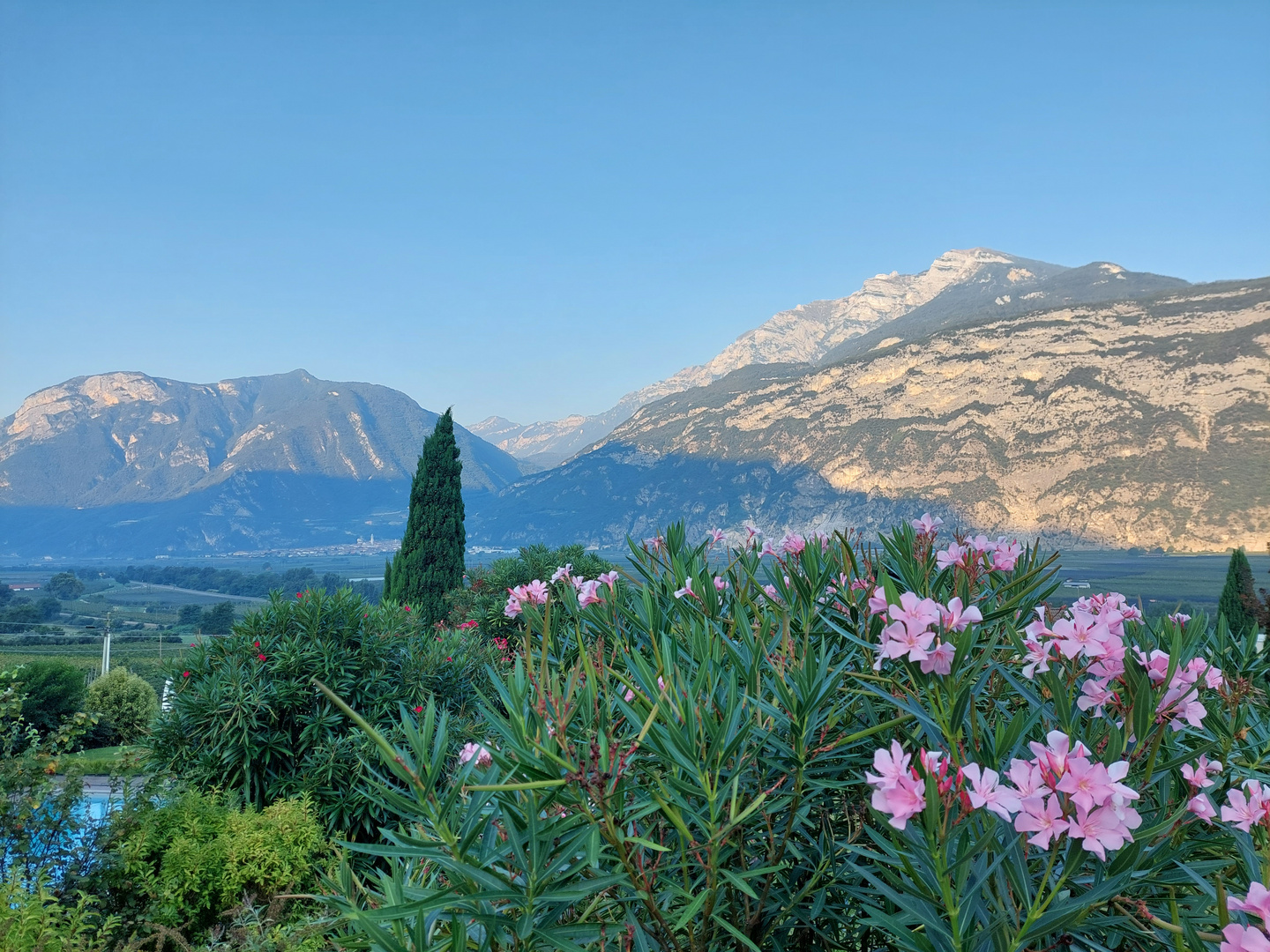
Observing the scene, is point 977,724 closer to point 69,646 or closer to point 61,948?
point 61,948

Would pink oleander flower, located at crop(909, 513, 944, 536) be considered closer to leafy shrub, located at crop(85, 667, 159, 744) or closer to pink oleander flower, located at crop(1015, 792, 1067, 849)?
pink oleander flower, located at crop(1015, 792, 1067, 849)

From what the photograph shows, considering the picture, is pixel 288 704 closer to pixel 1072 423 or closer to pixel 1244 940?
pixel 1244 940

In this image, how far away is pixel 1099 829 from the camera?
94 centimetres

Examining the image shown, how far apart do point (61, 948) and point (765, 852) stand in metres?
3.26

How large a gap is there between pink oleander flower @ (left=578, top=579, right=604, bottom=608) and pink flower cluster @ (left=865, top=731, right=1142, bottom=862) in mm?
1430

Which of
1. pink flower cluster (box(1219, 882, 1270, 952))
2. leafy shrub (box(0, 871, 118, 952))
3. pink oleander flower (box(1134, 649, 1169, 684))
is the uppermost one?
pink oleander flower (box(1134, 649, 1169, 684))

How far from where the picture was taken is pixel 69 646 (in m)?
40.4

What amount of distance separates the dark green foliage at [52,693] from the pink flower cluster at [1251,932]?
1813cm

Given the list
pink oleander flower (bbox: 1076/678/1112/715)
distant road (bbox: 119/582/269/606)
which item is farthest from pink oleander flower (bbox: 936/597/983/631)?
distant road (bbox: 119/582/269/606)

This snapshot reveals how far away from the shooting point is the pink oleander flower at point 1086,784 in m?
0.92

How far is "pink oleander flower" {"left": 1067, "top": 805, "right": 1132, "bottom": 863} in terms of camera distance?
926 millimetres

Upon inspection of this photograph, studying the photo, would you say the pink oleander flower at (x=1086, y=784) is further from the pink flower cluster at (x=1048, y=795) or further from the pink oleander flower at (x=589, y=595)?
the pink oleander flower at (x=589, y=595)

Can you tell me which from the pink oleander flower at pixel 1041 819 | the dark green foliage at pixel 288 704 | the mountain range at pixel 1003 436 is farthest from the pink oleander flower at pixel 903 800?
the mountain range at pixel 1003 436

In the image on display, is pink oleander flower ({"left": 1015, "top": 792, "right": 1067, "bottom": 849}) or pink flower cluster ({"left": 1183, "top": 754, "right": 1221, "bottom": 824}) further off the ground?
pink oleander flower ({"left": 1015, "top": 792, "right": 1067, "bottom": 849})
